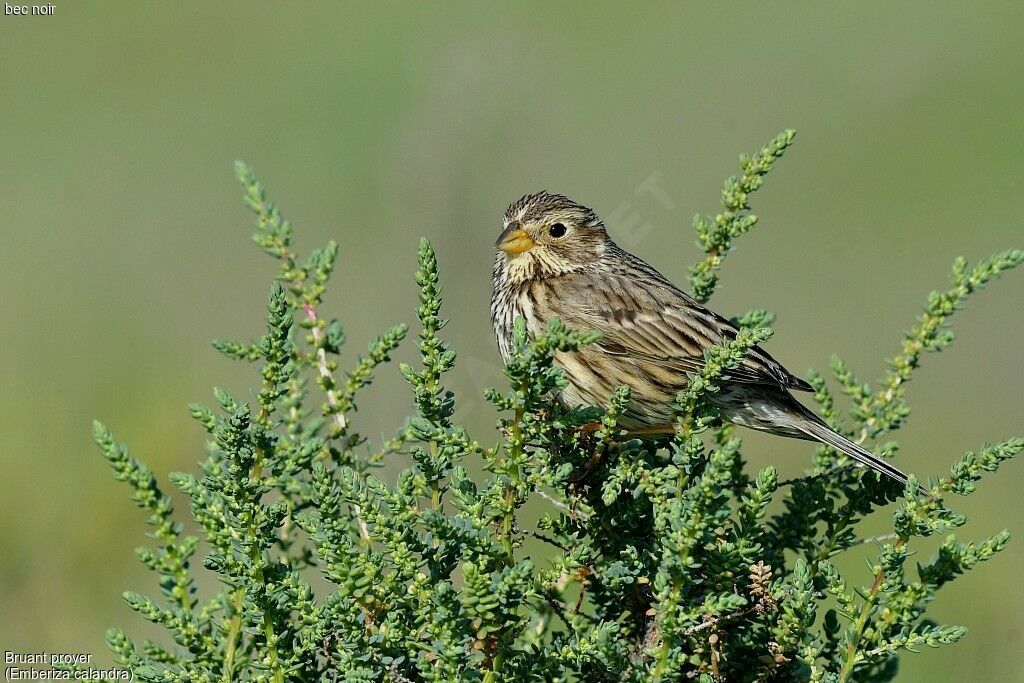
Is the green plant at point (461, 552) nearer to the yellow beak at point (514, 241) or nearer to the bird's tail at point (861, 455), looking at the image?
the bird's tail at point (861, 455)

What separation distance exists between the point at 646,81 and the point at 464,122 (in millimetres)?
14468

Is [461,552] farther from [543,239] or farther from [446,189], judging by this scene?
[446,189]

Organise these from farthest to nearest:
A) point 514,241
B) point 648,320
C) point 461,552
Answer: point 514,241
point 648,320
point 461,552

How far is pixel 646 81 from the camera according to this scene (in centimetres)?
2145

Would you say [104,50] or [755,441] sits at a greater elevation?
[104,50]

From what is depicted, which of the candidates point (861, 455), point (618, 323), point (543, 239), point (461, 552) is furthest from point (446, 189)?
point (461, 552)

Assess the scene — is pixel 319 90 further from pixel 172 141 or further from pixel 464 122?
pixel 464 122

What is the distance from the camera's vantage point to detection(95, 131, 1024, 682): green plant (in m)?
2.89

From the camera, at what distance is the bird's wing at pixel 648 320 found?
200 inches

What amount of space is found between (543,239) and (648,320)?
60cm

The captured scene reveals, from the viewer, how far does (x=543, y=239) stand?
5.53 m

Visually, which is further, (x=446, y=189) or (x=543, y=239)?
(x=446, y=189)

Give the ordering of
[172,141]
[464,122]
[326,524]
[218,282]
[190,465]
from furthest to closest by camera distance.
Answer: [172,141] → [218,282] → [464,122] → [190,465] → [326,524]

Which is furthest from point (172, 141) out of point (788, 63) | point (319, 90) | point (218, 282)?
point (788, 63)
